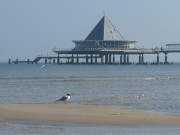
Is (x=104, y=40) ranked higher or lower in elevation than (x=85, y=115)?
higher

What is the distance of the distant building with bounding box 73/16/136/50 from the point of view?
146875 millimetres

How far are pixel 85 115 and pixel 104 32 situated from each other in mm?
130500

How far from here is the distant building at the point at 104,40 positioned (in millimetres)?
146875

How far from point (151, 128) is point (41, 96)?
15933mm

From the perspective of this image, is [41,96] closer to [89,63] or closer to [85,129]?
[85,129]

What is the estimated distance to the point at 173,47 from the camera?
158875 millimetres

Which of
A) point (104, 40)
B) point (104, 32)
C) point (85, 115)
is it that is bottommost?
point (85, 115)

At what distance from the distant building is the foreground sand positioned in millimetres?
119395

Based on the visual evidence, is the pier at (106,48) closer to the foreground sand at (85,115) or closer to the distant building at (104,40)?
the distant building at (104,40)

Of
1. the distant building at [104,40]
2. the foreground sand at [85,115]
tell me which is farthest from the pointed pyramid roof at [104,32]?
the foreground sand at [85,115]

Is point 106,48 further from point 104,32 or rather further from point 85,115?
point 85,115

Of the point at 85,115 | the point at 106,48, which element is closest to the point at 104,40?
the point at 106,48

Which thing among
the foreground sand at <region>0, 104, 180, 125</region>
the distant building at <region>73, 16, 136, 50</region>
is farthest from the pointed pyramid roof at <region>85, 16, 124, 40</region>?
the foreground sand at <region>0, 104, 180, 125</region>

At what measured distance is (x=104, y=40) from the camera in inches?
5807
